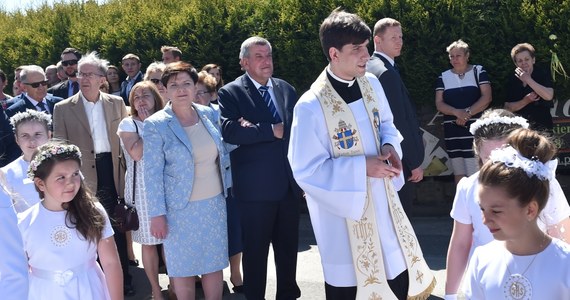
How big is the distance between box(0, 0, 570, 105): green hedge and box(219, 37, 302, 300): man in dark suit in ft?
11.3

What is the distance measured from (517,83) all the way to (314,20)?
2.50 m

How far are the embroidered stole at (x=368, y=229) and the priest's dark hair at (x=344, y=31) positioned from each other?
0.25 meters

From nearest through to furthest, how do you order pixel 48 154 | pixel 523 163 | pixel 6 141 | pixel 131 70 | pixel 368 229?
pixel 523 163
pixel 48 154
pixel 368 229
pixel 6 141
pixel 131 70

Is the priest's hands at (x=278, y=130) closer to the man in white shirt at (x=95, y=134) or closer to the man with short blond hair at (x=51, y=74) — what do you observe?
the man in white shirt at (x=95, y=134)

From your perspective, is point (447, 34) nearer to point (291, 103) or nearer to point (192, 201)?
point (291, 103)

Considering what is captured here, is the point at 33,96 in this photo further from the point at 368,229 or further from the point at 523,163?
the point at 523,163

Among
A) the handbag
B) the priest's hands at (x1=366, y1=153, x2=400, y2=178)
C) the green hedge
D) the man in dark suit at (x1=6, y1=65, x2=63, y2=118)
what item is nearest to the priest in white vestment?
the priest's hands at (x1=366, y1=153, x2=400, y2=178)

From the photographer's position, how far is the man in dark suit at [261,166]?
6082 mm

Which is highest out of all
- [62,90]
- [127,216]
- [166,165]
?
[62,90]

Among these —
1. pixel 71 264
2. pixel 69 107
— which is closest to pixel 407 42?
pixel 69 107

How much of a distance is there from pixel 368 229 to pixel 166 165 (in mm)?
1886

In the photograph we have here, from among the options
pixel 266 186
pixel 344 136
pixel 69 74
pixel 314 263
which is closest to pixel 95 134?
pixel 266 186

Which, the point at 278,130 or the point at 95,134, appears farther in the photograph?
the point at 95,134

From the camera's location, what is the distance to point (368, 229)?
15.3 ft
